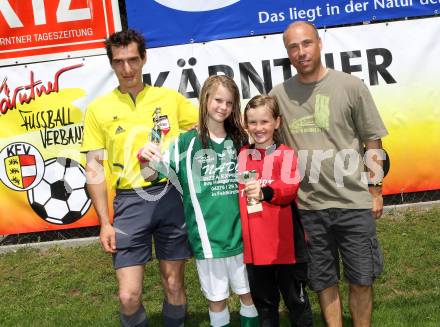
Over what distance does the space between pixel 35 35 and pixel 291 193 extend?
4.11m

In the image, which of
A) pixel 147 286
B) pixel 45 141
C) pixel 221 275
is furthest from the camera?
pixel 45 141

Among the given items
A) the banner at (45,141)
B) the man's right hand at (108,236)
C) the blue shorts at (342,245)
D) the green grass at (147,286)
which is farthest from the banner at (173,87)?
the blue shorts at (342,245)

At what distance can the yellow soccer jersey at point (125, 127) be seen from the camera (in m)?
3.50

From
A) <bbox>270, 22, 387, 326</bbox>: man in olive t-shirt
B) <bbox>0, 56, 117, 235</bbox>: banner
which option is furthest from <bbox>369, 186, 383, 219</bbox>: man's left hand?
<bbox>0, 56, 117, 235</bbox>: banner

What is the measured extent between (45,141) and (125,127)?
9.97 feet

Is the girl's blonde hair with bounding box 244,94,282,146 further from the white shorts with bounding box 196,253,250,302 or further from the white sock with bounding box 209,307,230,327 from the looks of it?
the white sock with bounding box 209,307,230,327

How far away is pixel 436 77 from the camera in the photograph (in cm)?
630

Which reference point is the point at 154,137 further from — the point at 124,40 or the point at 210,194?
the point at 124,40

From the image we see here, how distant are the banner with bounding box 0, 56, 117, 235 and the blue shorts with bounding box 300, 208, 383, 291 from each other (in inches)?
135

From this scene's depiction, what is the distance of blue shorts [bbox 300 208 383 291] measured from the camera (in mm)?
3441

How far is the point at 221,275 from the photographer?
3488 mm

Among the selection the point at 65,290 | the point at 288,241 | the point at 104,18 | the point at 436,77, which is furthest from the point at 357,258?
the point at 104,18

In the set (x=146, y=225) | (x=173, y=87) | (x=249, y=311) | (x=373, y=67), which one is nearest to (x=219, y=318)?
(x=249, y=311)

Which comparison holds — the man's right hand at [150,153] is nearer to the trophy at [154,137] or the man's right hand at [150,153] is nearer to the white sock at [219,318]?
the trophy at [154,137]
